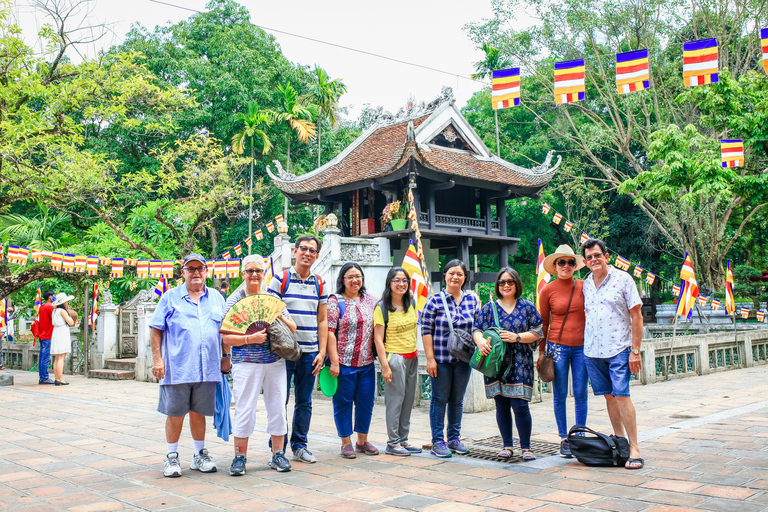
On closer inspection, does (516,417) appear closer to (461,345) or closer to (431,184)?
(461,345)

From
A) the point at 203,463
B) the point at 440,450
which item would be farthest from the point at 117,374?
the point at 440,450

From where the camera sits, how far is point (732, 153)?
1301 cm

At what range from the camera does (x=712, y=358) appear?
1176 cm

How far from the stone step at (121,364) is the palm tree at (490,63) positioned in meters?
18.7

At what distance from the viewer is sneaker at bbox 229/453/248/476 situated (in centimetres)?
449

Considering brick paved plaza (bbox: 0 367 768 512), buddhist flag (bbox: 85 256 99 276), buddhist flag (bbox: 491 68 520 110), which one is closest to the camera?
brick paved plaza (bbox: 0 367 768 512)

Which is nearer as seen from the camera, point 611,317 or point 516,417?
point 611,317

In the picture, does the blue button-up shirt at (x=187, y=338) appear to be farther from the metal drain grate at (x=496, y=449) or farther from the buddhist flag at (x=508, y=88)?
the buddhist flag at (x=508, y=88)

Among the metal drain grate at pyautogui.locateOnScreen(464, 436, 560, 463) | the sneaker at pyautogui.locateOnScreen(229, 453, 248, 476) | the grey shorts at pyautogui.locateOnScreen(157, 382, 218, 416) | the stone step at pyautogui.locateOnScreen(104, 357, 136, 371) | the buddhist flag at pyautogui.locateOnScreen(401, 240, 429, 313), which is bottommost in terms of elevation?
the metal drain grate at pyautogui.locateOnScreen(464, 436, 560, 463)

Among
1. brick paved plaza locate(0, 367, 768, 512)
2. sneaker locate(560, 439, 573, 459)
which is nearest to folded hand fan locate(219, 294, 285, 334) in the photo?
brick paved plaza locate(0, 367, 768, 512)

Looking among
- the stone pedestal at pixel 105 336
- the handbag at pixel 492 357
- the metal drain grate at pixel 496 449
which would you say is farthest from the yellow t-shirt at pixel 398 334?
the stone pedestal at pixel 105 336

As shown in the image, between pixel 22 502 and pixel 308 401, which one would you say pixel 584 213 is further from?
pixel 22 502

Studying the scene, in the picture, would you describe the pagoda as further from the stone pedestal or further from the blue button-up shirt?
the blue button-up shirt

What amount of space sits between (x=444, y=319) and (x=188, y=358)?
6.77ft
